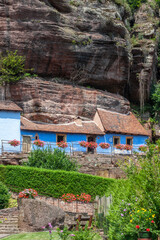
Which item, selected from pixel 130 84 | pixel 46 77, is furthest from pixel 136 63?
pixel 46 77

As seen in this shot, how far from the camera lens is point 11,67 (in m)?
34.0

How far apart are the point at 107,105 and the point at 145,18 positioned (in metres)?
13.3

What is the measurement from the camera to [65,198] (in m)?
21.9

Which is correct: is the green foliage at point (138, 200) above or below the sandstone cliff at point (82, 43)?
below

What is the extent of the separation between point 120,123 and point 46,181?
1630cm

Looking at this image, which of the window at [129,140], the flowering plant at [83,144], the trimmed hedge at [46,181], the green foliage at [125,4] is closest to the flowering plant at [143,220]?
the trimmed hedge at [46,181]

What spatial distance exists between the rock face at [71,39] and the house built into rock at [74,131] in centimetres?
416

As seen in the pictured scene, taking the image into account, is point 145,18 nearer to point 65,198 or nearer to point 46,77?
point 46,77

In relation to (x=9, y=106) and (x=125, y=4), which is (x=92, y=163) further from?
(x=125, y=4)

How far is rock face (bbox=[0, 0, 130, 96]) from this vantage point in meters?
34.3

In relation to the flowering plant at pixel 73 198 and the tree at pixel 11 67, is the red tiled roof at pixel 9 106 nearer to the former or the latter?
the tree at pixel 11 67

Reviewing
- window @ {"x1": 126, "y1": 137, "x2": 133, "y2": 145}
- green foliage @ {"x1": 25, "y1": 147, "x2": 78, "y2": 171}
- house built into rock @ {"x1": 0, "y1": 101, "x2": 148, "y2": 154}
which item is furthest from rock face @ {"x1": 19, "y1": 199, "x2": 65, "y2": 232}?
window @ {"x1": 126, "y1": 137, "x2": 133, "y2": 145}

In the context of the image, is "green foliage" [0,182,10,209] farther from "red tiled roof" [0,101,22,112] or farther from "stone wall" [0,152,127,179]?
"red tiled roof" [0,101,22,112]

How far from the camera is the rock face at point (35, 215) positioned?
52.8 ft
